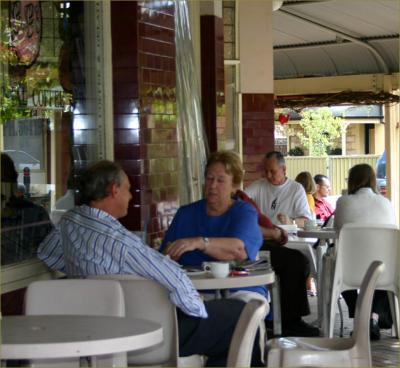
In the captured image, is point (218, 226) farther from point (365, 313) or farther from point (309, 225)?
point (309, 225)

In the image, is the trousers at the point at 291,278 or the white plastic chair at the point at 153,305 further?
the trousers at the point at 291,278

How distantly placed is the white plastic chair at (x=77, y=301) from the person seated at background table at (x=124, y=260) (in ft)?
1.07

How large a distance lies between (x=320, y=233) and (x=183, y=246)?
2671 mm

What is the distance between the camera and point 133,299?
11.9 feet

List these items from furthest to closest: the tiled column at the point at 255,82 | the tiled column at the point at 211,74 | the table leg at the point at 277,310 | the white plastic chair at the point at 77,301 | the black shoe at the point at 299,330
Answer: the tiled column at the point at 255,82, the tiled column at the point at 211,74, the black shoe at the point at 299,330, the table leg at the point at 277,310, the white plastic chair at the point at 77,301

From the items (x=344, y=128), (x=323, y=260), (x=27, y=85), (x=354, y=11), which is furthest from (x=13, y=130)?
(x=344, y=128)

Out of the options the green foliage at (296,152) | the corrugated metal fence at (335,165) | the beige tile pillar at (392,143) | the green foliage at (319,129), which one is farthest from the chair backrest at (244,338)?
the green foliage at (296,152)

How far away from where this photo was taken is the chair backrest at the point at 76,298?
340 centimetres

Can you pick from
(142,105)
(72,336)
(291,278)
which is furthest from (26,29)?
(291,278)

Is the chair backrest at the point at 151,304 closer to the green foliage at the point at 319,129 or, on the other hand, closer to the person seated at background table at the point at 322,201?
the person seated at background table at the point at 322,201

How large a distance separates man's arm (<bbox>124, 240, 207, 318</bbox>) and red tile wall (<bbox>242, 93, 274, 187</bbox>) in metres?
6.67

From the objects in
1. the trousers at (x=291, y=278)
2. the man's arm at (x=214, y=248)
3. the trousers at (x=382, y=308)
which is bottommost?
the trousers at (x=382, y=308)

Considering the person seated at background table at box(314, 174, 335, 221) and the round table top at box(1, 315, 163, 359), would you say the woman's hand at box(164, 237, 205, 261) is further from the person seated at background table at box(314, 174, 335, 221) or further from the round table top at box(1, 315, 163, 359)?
the person seated at background table at box(314, 174, 335, 221)

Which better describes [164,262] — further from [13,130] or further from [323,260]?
[323,260]
